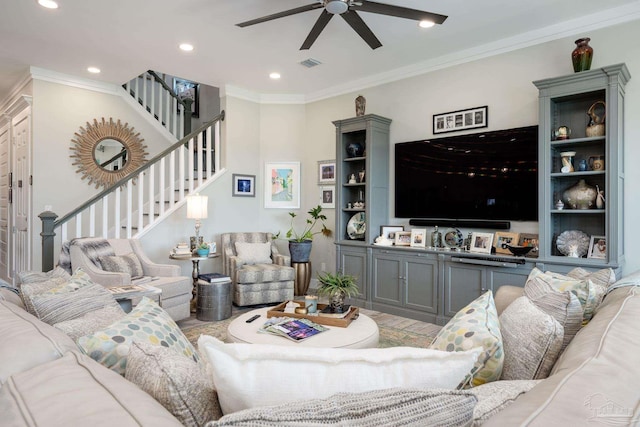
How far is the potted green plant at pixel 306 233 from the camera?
17.2 ft

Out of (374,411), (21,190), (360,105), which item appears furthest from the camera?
(21,190)

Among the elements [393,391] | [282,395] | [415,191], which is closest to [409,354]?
[393,391]

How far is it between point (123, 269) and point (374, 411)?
370 cm

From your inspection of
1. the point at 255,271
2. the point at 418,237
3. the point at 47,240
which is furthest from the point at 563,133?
the point at 47,240

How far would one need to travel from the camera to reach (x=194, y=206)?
15.4 feet

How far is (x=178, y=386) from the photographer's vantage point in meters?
0.84

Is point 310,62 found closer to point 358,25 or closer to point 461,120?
point 358,25

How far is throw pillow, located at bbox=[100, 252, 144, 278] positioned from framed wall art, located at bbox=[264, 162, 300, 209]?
2.39m

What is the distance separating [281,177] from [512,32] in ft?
11.8

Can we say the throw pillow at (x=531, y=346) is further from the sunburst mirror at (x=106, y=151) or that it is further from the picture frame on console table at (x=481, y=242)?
the sunburst mirror at (x=106, y=151)

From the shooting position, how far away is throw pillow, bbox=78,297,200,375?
3.55ft

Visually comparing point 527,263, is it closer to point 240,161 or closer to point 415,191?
point 415,191

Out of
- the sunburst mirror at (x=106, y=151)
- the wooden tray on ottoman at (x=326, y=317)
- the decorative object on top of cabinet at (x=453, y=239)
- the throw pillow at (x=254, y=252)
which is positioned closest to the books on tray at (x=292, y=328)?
the wooden tray on ottoman at (x=326, y=317)

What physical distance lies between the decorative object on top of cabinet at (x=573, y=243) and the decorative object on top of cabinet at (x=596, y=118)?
0.88 m
